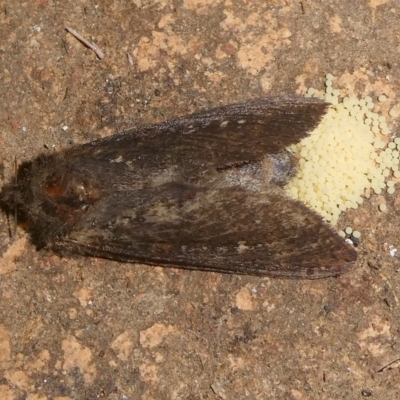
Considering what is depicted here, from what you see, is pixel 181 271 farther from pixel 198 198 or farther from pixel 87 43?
pixel 87 43

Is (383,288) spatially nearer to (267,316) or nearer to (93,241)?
(267,316)

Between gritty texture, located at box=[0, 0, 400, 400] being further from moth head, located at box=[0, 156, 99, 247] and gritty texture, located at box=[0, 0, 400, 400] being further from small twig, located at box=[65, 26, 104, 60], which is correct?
moth head, located at box=[0, 156, 99, 247]

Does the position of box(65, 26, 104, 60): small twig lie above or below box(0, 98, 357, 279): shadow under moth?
above

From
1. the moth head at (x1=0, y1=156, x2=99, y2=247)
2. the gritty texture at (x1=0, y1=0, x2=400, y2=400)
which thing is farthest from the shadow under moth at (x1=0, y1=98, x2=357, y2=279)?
the gritty texture at (x1=0, y1=0, x2=400, y2=400)

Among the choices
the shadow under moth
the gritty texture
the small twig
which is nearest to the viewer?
the shadow under moth

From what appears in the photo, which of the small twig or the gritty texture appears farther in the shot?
the small twig

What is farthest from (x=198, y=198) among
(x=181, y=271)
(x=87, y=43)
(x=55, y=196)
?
(x=87, y=43)

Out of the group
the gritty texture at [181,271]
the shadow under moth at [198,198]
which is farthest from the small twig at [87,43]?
the shadow under moth at [198,198]

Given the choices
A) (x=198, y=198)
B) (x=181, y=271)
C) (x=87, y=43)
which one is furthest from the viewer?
(x=87, y=43)
